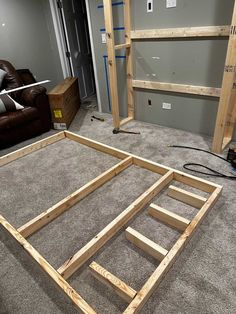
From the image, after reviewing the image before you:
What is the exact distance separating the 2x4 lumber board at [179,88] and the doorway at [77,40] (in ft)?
6.32

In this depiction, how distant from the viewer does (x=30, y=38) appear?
4160mm

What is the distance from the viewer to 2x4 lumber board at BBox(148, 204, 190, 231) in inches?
65.6

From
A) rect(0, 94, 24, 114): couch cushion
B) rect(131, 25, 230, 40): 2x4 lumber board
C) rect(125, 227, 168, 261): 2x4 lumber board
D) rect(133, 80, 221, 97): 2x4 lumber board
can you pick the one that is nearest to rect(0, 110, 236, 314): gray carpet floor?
rect(125, 227, 168, 261): 2x4 lumber board

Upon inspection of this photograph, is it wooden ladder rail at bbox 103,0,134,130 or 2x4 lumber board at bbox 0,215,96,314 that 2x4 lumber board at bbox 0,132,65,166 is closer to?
wooden ladder rail at bbox 103,0,134,130

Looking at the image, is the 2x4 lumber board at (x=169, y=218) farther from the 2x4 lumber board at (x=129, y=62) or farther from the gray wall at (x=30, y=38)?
the gray wall at (x=30, y=38)

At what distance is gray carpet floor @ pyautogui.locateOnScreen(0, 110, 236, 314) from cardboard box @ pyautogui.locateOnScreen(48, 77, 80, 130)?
2.91 ft

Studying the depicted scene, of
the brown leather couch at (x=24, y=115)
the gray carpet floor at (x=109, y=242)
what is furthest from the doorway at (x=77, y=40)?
the gray carpet floor at (x=109, y=242)

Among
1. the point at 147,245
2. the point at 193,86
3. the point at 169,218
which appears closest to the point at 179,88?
the point at 193,86

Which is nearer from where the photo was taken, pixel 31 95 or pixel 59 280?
pixel 59 280

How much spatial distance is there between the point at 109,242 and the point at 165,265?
480 mm

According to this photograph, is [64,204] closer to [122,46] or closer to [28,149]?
[28,149]

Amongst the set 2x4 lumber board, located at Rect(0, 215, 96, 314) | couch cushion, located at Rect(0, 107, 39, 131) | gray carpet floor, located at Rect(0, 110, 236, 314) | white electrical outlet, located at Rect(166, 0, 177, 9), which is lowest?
gray carpet floor, located at Rect(0, 110, 236, 314)

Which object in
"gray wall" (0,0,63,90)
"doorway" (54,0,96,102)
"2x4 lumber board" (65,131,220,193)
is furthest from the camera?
"doorway" (54,0,96,102)

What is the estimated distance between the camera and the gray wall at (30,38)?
381 centimetres
